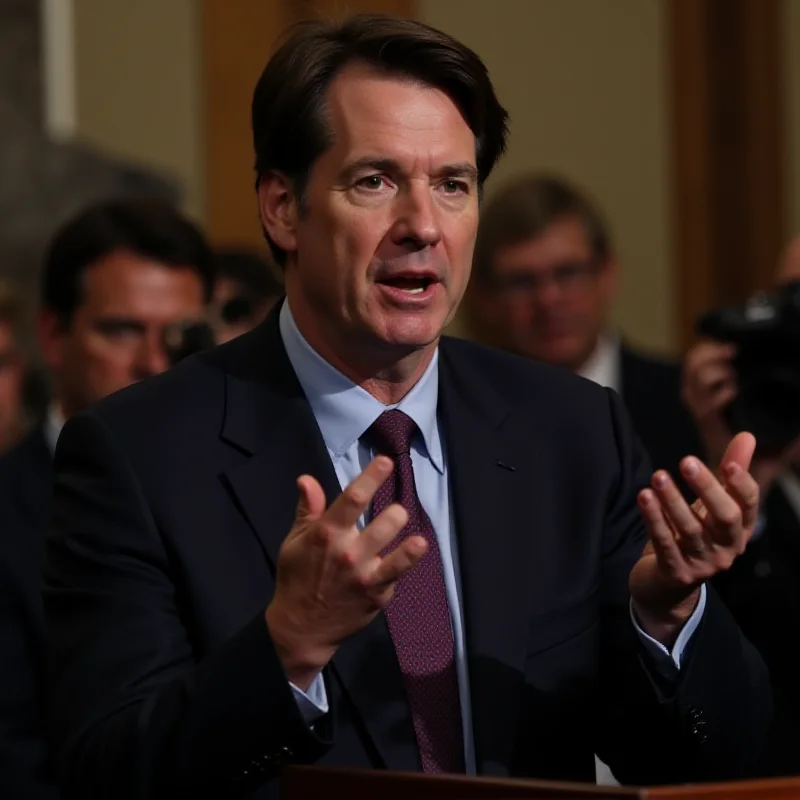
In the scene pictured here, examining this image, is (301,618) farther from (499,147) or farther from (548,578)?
(499,147)

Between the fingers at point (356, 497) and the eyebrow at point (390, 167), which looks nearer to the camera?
the fingers at point (356, 497)

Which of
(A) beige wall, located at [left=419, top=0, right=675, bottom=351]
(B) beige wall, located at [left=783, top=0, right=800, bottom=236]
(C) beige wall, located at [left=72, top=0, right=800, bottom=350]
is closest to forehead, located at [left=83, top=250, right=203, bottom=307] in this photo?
(C) beige wall, located at [left=72, top=0, right=800, bottom=350]

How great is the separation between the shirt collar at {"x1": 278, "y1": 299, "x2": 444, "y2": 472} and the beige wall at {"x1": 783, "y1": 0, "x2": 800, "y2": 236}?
404 centimetres

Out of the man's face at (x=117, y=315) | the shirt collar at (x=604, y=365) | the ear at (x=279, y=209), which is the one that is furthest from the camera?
the shirt collar at (x=604, y=365)

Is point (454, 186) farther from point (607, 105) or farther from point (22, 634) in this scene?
point (607, 105)

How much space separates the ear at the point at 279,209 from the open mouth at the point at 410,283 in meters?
0.18

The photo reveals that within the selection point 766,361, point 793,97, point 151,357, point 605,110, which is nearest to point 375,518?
point 766,361

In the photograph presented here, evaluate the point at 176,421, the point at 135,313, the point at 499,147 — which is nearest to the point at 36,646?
the point at 135,313

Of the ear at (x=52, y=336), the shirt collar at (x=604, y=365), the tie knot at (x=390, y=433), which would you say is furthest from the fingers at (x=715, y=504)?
the shirt collar at (x=604, y=365)

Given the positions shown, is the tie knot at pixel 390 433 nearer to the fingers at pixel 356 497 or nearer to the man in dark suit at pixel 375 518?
the man in dark suit at pixel 375 518

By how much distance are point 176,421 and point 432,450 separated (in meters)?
0.31

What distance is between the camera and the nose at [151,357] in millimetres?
3320

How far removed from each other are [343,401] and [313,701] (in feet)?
1.38

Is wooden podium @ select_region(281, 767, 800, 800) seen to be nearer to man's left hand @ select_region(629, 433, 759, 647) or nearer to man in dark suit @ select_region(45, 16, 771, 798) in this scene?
man in dark suit @ select_region(45, 16, 771, 798)
